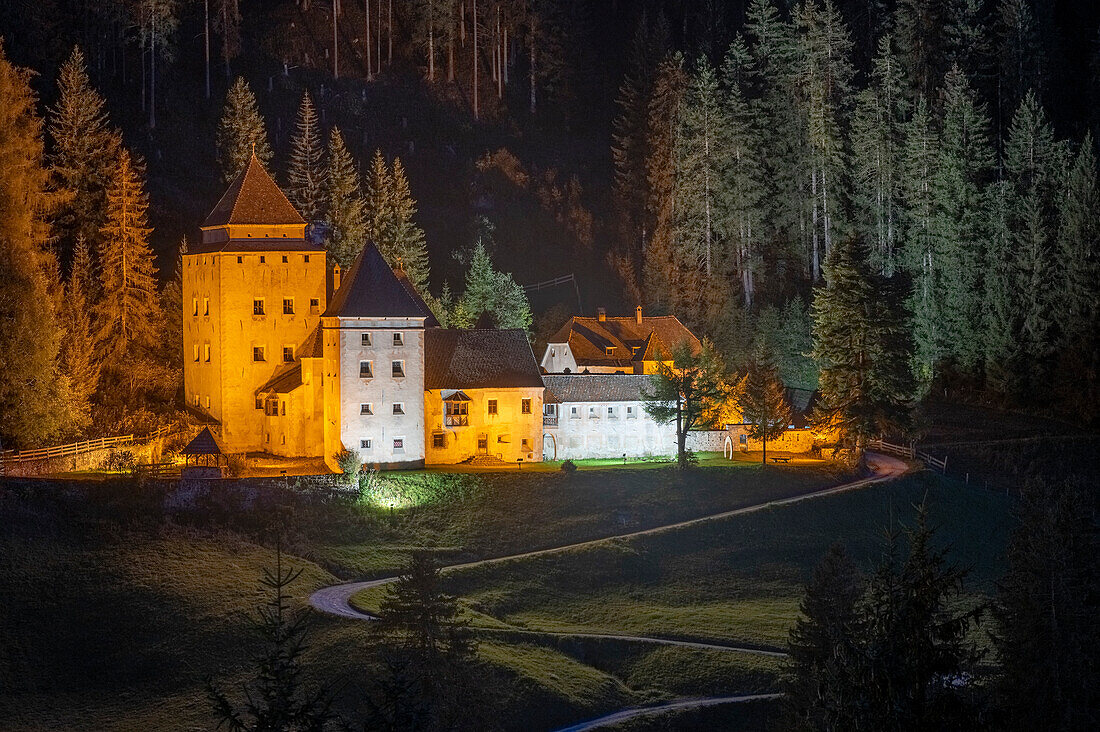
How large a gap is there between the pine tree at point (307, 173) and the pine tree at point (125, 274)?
10.8 metres

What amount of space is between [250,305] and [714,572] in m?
24.0

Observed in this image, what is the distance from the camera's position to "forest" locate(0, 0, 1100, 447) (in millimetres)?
66750

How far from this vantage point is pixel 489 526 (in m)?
54.2

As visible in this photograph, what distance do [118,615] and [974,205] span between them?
55.3 meters

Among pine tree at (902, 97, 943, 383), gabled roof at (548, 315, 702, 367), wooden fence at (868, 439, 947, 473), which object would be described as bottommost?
wooden fence at (868, 439, 947, 473)

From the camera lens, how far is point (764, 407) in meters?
64.4

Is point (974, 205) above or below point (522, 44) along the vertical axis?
below

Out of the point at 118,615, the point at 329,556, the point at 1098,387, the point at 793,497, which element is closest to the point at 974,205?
the point at 1098,387

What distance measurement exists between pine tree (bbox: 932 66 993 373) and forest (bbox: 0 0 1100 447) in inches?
6.3

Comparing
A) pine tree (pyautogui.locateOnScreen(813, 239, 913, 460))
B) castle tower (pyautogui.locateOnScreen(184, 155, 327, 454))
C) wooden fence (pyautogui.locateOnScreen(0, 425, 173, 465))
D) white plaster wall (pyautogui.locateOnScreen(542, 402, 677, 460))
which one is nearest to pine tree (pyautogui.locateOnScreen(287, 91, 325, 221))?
castle tower (pyautogui.locateOnScreen(184, 155, 327, 454))

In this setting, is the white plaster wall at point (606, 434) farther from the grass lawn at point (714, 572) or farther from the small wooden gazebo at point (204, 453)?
the small wooden gazebo at point (204, 453)

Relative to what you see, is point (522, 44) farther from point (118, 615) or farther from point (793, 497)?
point (118, 615)

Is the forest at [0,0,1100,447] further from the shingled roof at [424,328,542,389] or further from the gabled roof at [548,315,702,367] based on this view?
the shingled roof at [424,328,542,389]

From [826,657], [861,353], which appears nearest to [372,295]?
[861,353]
